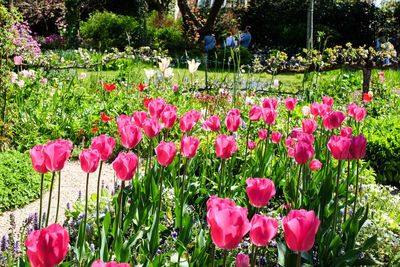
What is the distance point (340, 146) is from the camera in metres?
1.69

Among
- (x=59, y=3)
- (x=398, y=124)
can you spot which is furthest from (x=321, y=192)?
(x=59, y=3)

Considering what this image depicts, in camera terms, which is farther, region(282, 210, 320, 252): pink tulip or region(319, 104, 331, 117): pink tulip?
region(319, 104, 331, 117): pink tulip

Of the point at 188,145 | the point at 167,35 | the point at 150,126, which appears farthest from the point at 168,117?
the point at 167,35

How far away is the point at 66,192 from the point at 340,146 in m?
2.84

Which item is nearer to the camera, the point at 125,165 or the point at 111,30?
the point at 125,165

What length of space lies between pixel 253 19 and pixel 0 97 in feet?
52.0

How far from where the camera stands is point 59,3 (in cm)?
2147

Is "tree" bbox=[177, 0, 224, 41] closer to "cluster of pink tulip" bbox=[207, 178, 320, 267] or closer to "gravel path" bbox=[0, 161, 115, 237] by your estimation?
"gravel path" bbox=[0, 161, 115, 237]

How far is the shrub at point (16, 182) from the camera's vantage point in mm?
3371

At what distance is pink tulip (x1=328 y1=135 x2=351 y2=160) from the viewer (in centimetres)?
168

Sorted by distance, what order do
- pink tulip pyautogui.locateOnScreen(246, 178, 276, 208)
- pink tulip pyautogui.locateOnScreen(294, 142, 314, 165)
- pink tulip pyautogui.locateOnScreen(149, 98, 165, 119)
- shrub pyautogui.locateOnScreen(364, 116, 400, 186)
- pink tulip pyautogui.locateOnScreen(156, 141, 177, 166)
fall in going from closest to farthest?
1. pink tulip pyautogui.locateOnScreen(246, 178, 276, 208)
2. pink tulip pyautogui.locateOnScreen(156, 141, 177, 166)
3. pink tulip pyautogui.locateOnScreen(294, 142, 314, 165)
4. pink tulip pyautogui.locateOnScreen(149, 98, 165, 119)
5. shrub pyautogui.locateOnScreen(364, 116, 400, 186)

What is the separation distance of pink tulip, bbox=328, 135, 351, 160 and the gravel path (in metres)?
2.12

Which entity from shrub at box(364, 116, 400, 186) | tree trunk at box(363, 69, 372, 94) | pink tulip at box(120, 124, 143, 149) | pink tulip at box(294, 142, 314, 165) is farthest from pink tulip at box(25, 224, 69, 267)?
tree trunk at box(363, 69, 372, 94)

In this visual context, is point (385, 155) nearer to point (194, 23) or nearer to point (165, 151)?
point (165, 151)
